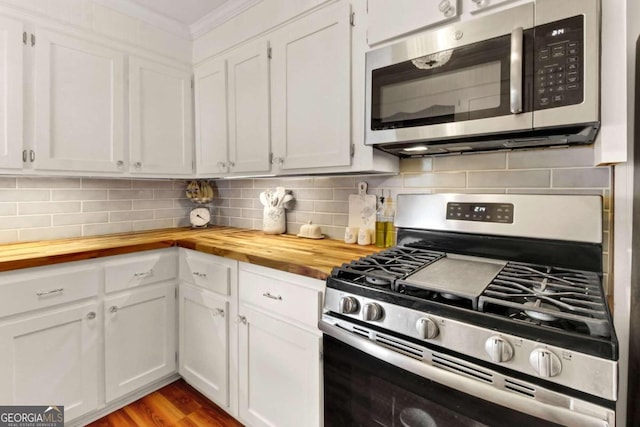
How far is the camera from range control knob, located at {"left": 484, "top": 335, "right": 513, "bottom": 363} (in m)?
0.75

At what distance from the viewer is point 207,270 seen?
5.85 ft

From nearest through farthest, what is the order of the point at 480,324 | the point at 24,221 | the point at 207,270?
the point at 480,324 < the point at 207,270 < the point at 24,221

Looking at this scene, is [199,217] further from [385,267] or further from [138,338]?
[385,267]

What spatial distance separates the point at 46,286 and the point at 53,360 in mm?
364

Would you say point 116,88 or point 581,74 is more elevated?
point 116,88

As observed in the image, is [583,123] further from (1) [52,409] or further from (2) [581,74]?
(1) [52,409]

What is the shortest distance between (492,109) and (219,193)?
2.12 m

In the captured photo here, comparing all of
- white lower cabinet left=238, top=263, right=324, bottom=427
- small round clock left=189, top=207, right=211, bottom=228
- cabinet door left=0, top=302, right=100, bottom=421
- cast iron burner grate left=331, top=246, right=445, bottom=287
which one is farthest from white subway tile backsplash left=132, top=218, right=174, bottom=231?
cast iron burner grate left=331, top=246, right=445, bottom=287

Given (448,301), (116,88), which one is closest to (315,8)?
(116,88)

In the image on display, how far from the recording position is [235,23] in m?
1.98

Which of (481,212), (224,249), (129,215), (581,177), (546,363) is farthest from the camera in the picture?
(129,215)

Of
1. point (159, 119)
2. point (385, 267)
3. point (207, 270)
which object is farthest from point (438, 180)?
point (159, 119)

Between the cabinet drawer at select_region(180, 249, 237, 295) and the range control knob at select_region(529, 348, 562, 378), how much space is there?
1286 mm

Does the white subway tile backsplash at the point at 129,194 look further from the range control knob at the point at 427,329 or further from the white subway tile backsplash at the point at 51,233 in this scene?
the range control knob at the point at 427,329
